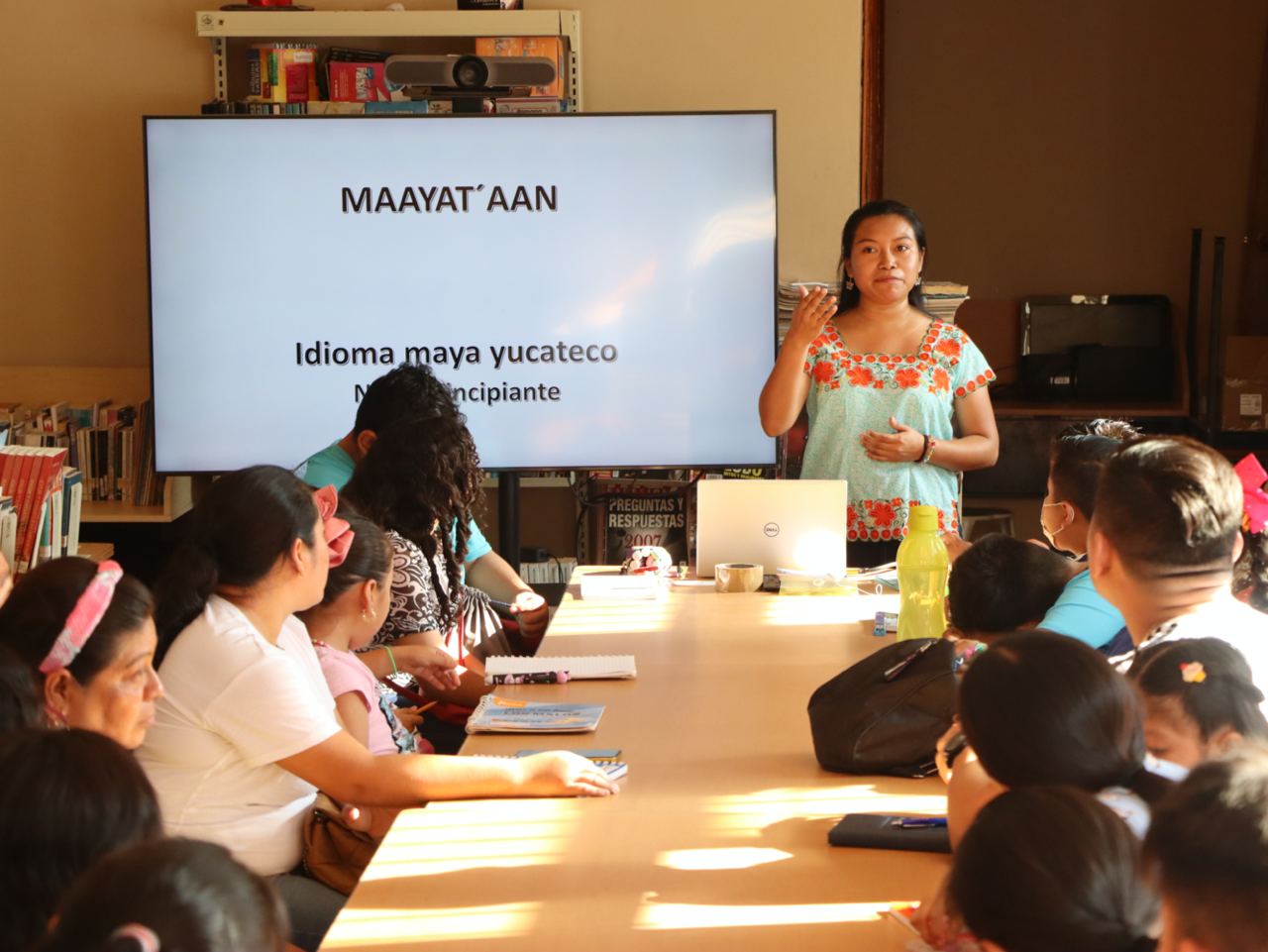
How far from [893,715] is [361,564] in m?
0.95

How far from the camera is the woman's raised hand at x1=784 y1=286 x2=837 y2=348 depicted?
3.38 m

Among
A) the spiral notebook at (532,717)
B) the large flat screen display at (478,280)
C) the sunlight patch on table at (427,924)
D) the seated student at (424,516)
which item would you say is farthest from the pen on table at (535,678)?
the large flat screen display at (478,280)

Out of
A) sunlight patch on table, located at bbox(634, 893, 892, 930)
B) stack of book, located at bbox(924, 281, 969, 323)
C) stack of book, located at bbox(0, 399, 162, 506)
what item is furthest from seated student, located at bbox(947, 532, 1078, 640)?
stack of book, located at bbox(0, 399, 162, 506)

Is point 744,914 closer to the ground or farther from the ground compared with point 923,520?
closer to the ground

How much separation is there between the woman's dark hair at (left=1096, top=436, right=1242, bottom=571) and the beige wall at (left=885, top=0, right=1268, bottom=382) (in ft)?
16.9

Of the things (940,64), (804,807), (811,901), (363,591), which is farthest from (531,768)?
(940,64)

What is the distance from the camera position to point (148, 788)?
1.16 meters

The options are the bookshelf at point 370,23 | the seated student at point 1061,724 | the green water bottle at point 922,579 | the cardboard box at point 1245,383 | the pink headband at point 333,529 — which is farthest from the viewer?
the cardboard box at point 1245,383

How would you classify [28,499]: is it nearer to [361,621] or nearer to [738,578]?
[361,621]

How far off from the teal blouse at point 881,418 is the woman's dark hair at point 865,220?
126mm

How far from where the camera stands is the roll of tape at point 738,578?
3.23 metres

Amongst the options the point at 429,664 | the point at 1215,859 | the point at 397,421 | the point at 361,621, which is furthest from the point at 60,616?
the point at 397,421

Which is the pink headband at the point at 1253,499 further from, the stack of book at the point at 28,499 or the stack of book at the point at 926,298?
the stack of book at the point at 28,499

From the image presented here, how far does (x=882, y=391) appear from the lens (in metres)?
3.45
